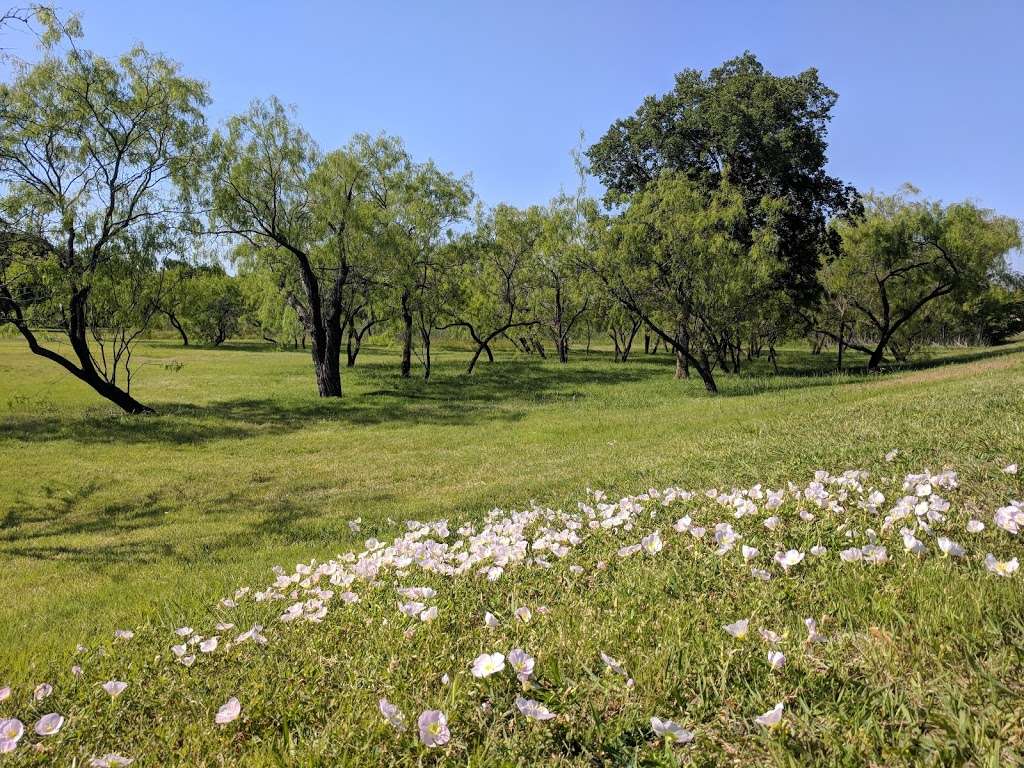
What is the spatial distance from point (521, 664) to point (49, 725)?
1.91 metres

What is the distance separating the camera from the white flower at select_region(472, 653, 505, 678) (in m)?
2.32

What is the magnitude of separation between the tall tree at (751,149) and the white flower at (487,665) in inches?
1002

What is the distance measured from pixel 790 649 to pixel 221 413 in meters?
20.4

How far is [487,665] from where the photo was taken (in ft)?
7.79

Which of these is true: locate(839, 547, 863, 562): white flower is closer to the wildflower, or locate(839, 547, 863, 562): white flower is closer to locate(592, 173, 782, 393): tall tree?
the wildflower

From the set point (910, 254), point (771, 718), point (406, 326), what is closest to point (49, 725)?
point (771, 718)

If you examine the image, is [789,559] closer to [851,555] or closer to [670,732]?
[851,555]

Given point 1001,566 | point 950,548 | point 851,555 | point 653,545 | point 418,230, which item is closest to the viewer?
point 1001,566

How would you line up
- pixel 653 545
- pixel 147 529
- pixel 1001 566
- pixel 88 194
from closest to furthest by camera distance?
pixel 1001 566 < pixel 653 545 < pixel 147 529 < pixel 88 194

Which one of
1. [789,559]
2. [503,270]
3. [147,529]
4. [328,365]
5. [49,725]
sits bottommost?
[147,529]

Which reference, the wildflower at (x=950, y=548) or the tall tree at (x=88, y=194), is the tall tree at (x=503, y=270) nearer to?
the tall tree at (x=88, y=194)

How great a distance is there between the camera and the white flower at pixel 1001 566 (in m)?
2.67

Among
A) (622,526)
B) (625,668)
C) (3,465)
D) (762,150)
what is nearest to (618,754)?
(625,668)

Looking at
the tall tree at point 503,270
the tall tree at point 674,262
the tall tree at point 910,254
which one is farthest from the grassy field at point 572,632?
the tall tree at point 503,270
